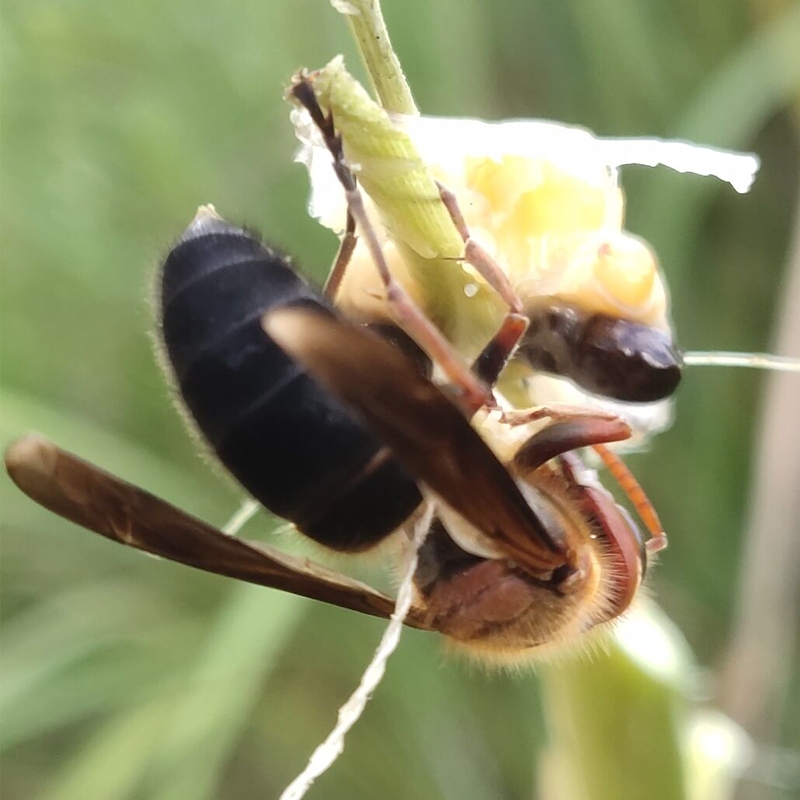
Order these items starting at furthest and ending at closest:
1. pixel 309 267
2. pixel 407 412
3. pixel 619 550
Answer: pixel 309 267
pixel 619 550
pixel 407 412

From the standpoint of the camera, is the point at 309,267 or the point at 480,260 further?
the point at 309,267

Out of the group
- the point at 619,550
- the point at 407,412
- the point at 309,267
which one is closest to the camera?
the point at 407,412

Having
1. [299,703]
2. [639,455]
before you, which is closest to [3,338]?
[299,703]

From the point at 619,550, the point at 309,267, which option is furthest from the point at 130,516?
the point at 309,267

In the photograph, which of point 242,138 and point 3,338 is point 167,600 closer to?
point 3,338

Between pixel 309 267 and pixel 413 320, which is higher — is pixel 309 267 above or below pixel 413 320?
below

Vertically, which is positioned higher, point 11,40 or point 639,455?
point 11,40

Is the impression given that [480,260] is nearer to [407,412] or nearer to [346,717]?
[407,412]
